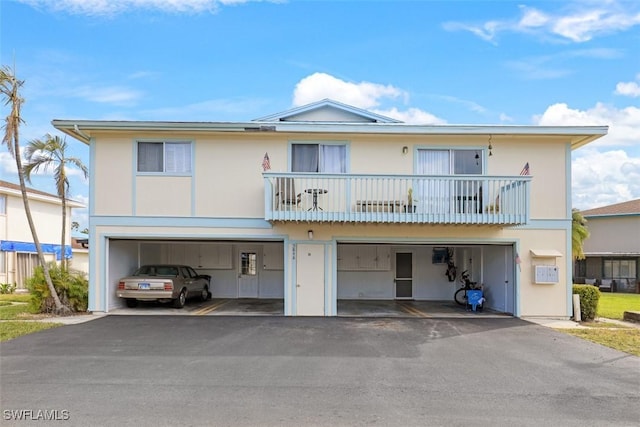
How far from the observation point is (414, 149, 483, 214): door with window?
13.5 m

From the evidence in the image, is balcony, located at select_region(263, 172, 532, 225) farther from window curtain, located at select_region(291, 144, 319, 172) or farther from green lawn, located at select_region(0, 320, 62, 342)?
green lawn, located at select_region(0, 320, 62, 342)

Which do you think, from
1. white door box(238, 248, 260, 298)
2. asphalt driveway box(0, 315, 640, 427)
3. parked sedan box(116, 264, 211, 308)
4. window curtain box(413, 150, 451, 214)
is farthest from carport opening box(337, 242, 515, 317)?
asphalt driveway box(0, 315, 640, 427)

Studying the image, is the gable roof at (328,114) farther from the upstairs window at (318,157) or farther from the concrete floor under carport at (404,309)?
the concrete floor under carport at (404,309)

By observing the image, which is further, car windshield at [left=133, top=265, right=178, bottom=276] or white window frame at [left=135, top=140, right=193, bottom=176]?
car windshield at [left=133, top=265, right=178, bottom=276]

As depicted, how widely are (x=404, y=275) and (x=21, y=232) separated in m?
20.2

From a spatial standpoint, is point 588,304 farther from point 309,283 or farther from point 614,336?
point 309,283

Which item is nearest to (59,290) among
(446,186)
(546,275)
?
(446,186)

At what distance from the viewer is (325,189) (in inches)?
543

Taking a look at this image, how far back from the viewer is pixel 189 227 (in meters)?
14.2

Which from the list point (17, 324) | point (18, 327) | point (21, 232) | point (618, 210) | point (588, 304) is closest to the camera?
point (18, 327)

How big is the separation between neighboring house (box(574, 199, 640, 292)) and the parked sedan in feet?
85.3

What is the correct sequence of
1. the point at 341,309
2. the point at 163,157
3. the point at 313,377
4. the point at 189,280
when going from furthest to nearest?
the point at 189,280 → the point at 341,309 → the point at 163,157 → the point at 313,377

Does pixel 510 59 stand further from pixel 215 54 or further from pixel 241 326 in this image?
pixel 241 326

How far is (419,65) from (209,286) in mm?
10561
